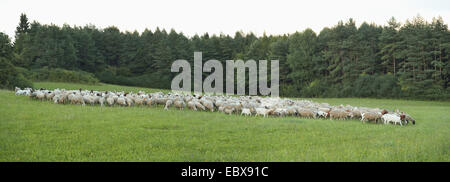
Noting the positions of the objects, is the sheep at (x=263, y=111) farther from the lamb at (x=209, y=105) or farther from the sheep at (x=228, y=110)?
the lamb at (x=209, y=105)

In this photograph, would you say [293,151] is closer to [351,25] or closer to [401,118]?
[401,118]

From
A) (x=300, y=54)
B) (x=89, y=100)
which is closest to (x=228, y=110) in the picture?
(x=89, y=100)

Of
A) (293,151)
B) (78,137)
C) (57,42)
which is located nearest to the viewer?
(293,151)

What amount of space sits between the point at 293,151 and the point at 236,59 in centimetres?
5829

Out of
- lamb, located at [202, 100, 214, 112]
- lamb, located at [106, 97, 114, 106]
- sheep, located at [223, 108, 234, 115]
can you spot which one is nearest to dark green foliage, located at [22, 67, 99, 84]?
lamb, located at [106, 97, 114, 106]

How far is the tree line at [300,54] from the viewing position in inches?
1580

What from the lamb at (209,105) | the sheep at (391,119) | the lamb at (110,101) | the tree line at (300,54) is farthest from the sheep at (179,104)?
the tree line at (300,54)

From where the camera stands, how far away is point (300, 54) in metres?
53.4

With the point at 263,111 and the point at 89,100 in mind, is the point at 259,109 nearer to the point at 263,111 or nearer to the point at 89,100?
the point at 263,111

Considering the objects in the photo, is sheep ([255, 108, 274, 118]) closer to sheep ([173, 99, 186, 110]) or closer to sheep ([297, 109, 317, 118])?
sheep ([297, 109, 317, 118])

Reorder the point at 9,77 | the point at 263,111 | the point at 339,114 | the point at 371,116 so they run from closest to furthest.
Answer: the point at 371,116, the point at 339,114, the point at 263,111, the point at 9,77

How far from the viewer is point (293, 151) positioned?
7.39 meters

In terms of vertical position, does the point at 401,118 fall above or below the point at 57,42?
below
